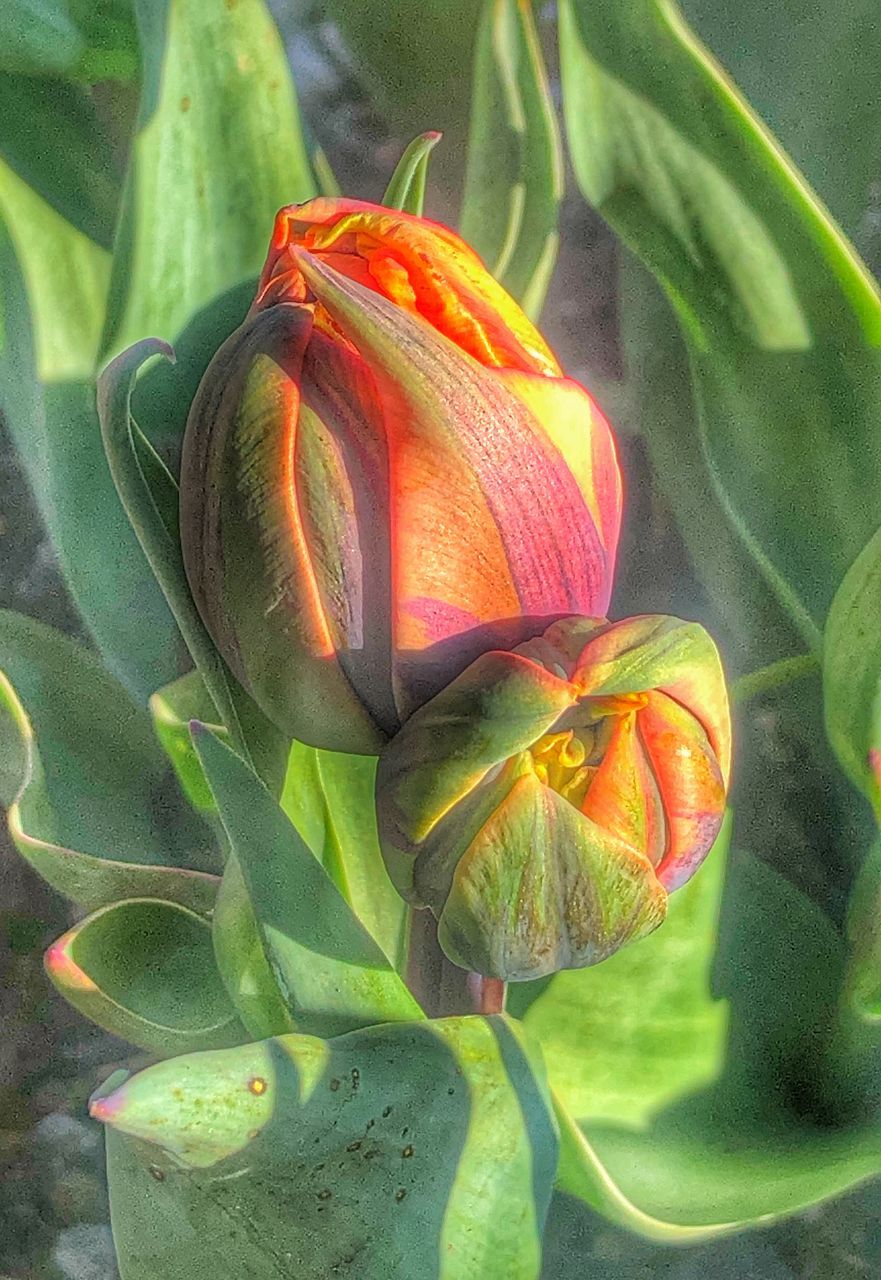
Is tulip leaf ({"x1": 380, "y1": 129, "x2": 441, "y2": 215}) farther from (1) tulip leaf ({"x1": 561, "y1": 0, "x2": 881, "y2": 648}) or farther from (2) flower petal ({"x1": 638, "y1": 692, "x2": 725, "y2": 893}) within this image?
(2) flower petal ({"x1": 638, "y1": 692, "x2": 725, "y2": 893})

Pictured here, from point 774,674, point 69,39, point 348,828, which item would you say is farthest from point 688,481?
point 69,39

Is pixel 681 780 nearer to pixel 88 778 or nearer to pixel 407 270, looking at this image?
pixel 407 270

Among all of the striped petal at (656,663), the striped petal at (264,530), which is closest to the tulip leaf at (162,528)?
the striped petal at (264,530)

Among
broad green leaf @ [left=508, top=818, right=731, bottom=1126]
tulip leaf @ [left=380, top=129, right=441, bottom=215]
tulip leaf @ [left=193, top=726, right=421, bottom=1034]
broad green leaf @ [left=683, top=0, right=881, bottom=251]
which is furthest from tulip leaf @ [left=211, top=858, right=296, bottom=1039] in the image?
broad green leaf @ [left=683, top=0, right=881, bottom=251]

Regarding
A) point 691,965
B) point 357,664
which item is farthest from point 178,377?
point 691,965

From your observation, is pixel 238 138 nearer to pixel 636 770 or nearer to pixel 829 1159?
pixel 636 770
